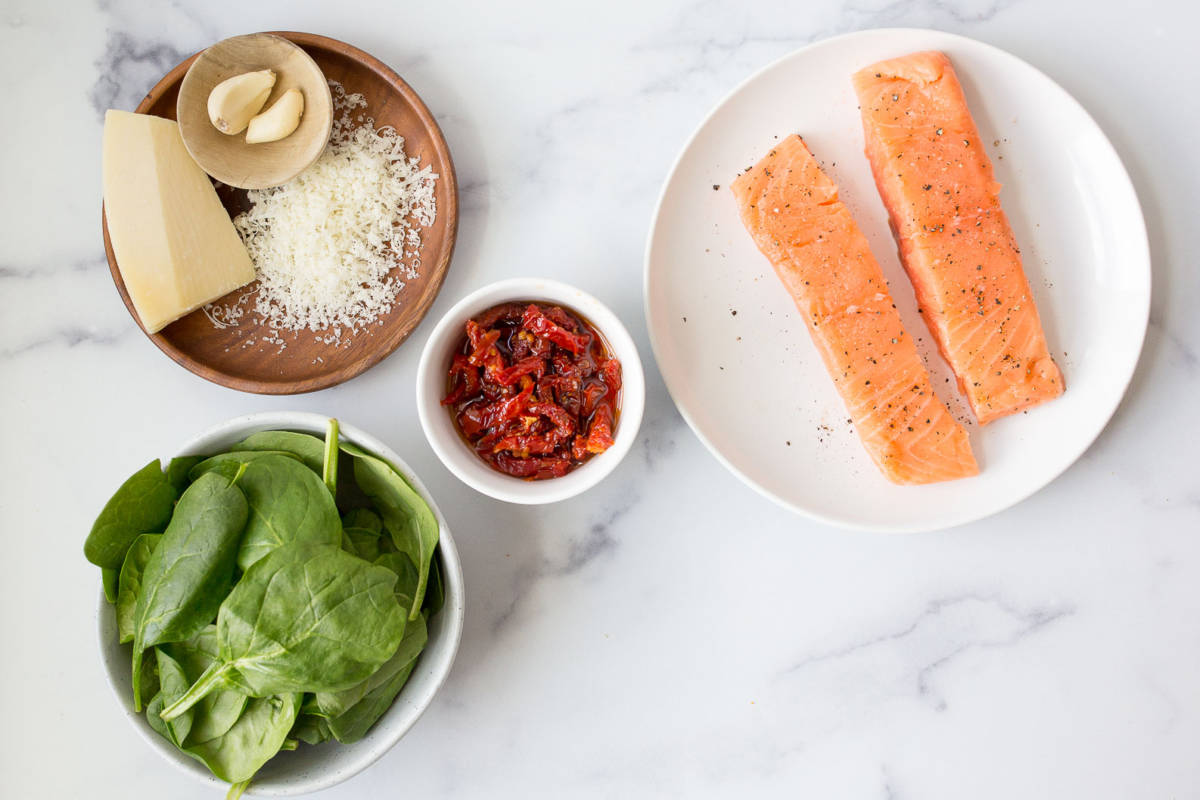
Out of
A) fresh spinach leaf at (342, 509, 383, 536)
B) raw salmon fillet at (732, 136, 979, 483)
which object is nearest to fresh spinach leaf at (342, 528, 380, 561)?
fresh spinach leaf at (342, 509, 383, 536)

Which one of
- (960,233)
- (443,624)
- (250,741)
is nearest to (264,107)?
(443,624)

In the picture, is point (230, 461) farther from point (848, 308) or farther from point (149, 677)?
A: point (848, 308)

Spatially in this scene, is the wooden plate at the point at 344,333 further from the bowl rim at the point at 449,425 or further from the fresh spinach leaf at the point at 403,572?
the fresh spinach leaf at the point at 403,572

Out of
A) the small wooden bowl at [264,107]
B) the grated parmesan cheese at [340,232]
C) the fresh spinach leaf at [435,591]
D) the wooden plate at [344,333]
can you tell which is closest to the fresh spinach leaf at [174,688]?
the fresh spinach leaf at [435,591]

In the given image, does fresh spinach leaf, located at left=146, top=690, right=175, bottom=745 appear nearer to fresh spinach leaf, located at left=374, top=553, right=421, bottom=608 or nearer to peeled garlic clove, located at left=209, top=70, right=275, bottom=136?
fresh spinach leaf, located at left=374, top=553, right=421, bottom=608

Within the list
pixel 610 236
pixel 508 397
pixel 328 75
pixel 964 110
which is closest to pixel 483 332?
pixel 508 397

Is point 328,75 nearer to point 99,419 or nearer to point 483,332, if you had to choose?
point 483,332
